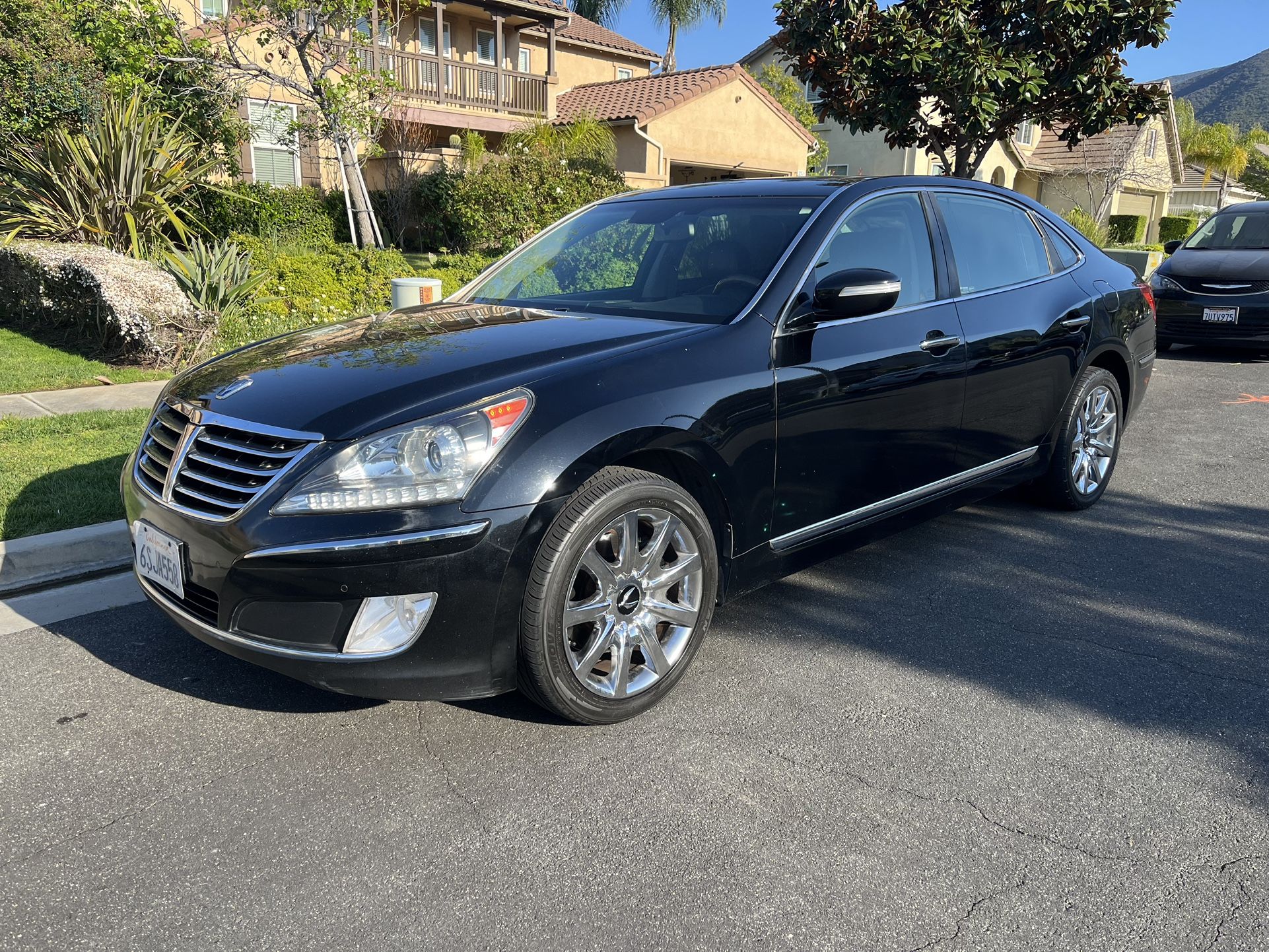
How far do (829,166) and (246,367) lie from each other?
104ft

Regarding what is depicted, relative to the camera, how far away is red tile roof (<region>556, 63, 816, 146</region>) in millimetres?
24250

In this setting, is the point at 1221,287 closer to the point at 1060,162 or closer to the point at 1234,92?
the point at 1060,162

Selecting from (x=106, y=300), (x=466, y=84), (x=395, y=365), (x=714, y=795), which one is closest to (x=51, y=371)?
(x=106, y=300)

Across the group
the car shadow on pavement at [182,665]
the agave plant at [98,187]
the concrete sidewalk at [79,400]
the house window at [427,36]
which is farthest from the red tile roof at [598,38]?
the car shadow on pavement at [182,665]

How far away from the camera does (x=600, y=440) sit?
114 inches

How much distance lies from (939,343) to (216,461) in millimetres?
2740

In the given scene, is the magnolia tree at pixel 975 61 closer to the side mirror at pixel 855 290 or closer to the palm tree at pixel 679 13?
the side mirror at pixel 855 290

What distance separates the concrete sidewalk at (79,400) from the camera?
6660mm

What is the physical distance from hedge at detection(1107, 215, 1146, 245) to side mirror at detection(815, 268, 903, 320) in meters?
34.9

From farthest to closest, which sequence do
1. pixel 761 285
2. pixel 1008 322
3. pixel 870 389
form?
pixel 1008 322 < pixel 870 389 < pixel 761 285

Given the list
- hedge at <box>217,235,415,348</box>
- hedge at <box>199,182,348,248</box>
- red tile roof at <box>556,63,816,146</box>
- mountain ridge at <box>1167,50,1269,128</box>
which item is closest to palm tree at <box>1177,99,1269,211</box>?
red tile roof at <box>556,63,816,146</box>

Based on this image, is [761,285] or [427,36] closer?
[761,285]

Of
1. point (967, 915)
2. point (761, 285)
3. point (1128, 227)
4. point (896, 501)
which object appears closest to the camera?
point (967, 915)

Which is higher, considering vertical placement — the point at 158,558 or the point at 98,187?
the point at 98,187
